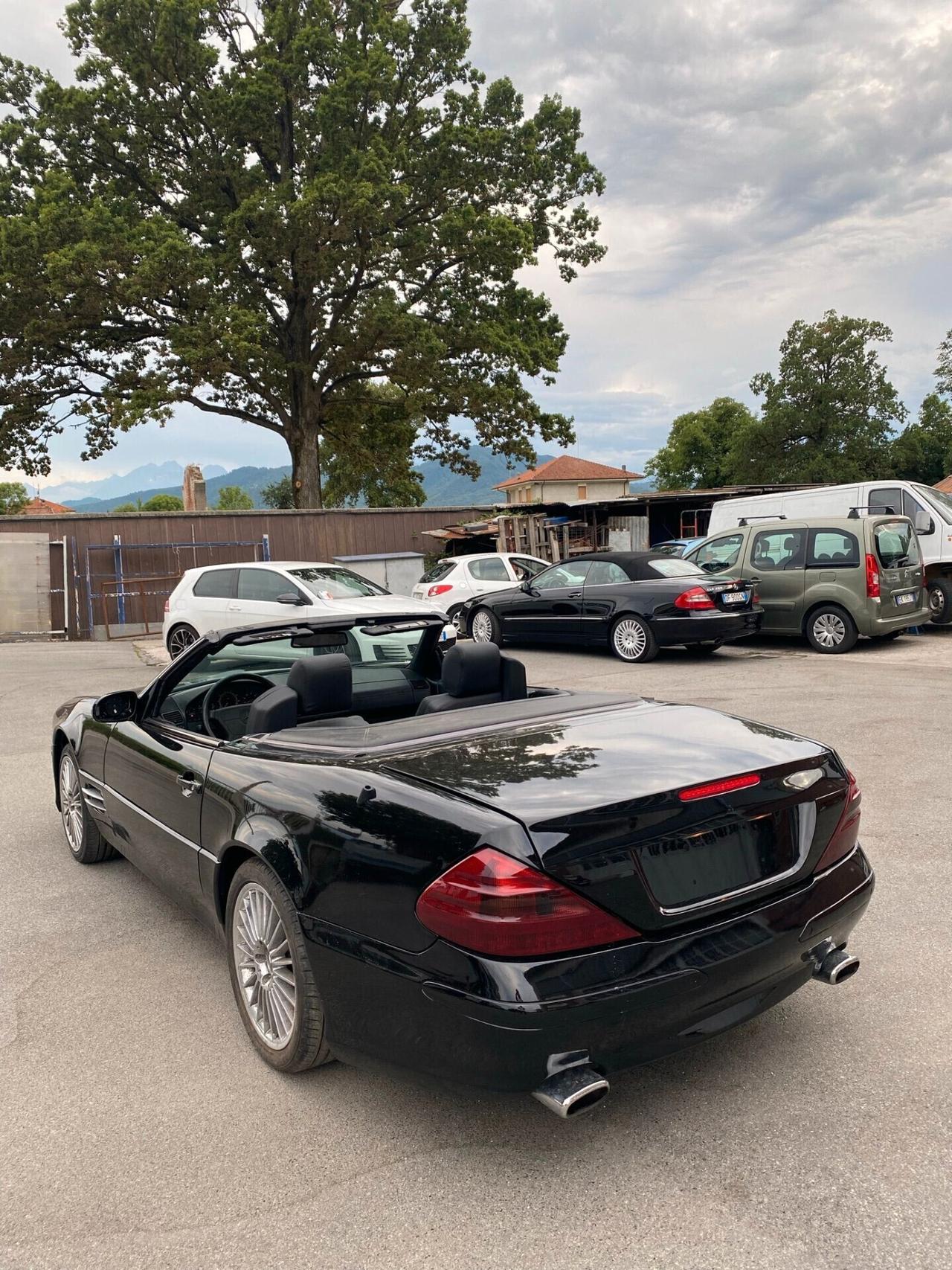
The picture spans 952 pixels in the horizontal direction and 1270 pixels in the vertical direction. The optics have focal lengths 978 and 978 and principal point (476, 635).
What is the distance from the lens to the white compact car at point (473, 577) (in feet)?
55.3

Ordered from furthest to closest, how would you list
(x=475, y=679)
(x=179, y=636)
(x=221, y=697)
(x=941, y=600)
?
1. (x=179, y=636)
2. (x=941, y=600)
3. (x=221, y=697)
4. (x=475, y=679)

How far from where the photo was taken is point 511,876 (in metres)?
2.30

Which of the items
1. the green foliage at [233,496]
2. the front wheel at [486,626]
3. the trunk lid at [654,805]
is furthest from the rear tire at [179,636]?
the green foliage at [233,496]

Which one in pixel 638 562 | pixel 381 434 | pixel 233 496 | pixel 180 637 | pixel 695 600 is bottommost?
pixel 180 637

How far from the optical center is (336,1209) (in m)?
2.32

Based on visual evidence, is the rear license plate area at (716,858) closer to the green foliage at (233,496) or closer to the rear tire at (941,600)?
the rear tire at (941,600)

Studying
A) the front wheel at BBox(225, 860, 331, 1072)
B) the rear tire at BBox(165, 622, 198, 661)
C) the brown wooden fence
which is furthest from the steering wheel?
the brown wooden fence

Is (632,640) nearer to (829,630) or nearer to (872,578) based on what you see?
(829,630)

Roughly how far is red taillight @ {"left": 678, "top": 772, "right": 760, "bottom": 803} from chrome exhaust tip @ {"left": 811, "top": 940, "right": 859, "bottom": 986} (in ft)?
1.77

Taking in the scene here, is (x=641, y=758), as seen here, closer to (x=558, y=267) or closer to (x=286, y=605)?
(x=286, y=605)

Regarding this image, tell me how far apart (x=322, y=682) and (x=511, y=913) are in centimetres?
167

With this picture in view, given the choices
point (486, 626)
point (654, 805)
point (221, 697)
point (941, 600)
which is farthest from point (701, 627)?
point (654, 805)

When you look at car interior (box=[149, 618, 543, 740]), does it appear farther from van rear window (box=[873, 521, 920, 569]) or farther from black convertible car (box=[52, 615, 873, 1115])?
van rear window (box=[873, 521, 920, 569])

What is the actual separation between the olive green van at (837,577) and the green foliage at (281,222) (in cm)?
1654
